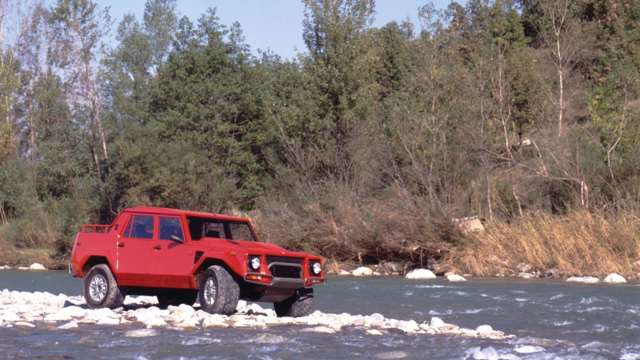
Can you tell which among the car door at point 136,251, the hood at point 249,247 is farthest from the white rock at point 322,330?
the car door at point 136,251

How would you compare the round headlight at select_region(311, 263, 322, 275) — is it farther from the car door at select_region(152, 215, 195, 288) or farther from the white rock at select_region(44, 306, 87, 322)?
the white rock at select_region(44, 306, 87, 322)

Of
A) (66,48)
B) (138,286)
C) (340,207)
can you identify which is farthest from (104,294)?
(66,48)

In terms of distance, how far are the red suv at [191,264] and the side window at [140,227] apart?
2cm

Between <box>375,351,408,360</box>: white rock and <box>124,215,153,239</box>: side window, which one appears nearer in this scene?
<box>375,351,408,360</box>: white rock

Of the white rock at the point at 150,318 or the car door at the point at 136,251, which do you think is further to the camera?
the car door at the point at 136,251

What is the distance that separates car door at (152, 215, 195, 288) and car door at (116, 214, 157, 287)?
6.7 inches

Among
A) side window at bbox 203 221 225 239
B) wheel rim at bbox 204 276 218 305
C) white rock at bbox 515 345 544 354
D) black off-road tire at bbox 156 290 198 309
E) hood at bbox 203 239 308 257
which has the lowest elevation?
white rock at bbox 515 345 544 354

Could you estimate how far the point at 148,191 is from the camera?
41156mm

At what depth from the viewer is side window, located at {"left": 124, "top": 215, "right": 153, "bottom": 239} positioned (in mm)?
16031

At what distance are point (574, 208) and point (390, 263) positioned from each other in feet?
20.6

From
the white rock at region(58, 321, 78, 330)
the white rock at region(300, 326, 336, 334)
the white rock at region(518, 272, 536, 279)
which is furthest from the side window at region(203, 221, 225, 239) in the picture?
the white rock at region(518, 272, 536, 279)

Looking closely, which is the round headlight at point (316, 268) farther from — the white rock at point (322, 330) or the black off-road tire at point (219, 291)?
the white rock at point (322, 330)

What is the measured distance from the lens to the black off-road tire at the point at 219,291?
14787mm

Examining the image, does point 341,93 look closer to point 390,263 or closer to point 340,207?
point 340,207
